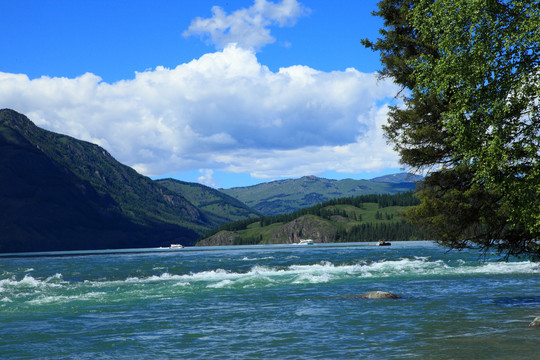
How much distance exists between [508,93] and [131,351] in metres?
19.1

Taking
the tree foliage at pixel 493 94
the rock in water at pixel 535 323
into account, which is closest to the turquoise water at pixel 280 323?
the rock in water at pixel 535 323

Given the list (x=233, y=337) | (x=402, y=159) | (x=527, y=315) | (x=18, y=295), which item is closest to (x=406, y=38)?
(x=402, y=159)

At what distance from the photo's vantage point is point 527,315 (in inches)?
920

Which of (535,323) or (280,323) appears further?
(280,323)

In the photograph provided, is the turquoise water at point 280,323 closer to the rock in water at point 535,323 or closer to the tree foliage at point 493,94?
the rock in water at point 535,323

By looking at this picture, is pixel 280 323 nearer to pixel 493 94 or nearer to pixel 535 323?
pixel 535 323

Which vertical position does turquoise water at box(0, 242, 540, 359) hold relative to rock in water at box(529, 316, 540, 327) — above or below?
below

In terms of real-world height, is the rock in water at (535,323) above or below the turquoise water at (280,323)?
above

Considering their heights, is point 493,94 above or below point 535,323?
above

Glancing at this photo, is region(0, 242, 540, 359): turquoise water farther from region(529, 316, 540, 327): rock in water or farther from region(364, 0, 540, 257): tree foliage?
region(364, 0, 540, 257): tree foliage

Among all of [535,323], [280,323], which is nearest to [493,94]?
[535,323]

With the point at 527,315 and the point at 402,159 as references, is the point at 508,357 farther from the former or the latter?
the point at 402,159


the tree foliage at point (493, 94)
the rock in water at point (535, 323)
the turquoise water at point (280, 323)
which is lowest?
the turquoise water at point (280, 323)

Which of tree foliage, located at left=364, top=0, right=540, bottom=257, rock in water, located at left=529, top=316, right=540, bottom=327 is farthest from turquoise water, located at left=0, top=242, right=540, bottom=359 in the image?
tree foliage, located at left=364, top=0, right=540, bottom=257
